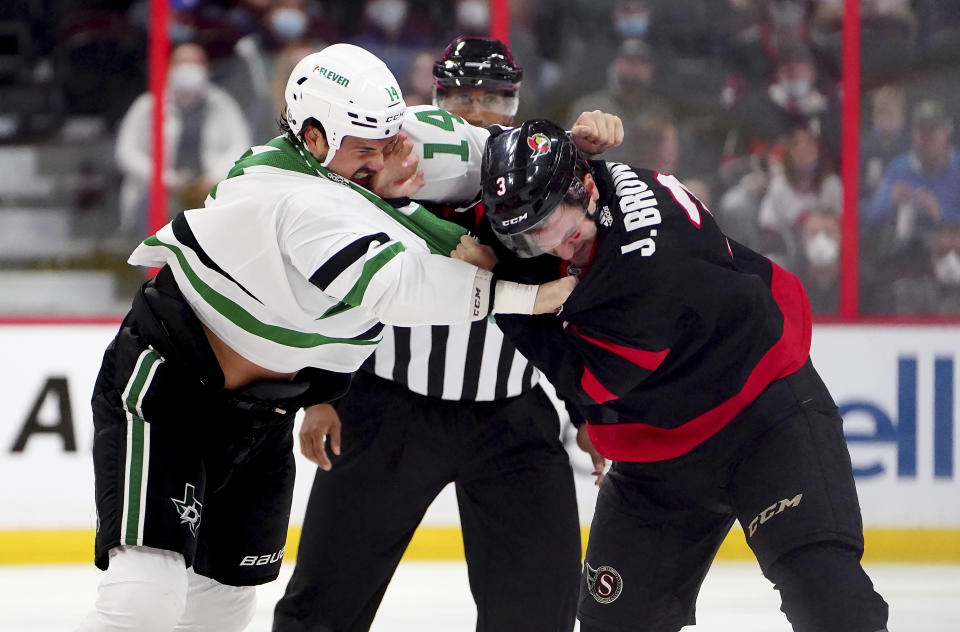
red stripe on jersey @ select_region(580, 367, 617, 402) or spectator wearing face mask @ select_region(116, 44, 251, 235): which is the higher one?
spectator wearing face mask @ select_region(116, 44, 251, 235)

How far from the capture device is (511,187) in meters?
2.32

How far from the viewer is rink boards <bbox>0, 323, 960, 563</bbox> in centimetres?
504

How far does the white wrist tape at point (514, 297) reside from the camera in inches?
93.0

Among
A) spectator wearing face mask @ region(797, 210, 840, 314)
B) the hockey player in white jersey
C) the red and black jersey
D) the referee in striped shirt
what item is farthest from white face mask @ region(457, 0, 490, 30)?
the red and black jersey

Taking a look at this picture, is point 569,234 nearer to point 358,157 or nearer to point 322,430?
point 358,157

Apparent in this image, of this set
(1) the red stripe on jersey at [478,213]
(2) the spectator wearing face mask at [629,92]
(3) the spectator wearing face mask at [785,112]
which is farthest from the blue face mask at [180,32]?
(1) the red stripe on jersey at [478,213]

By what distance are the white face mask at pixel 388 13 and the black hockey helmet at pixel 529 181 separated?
3.45 metres

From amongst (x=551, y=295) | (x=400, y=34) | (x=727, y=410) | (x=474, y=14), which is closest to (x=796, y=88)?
(x=474, y=14)

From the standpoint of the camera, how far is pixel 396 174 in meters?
2.50

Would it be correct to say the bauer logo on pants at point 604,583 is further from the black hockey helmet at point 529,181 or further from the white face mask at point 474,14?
the white face mask at point 474,14

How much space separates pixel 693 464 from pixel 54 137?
13.0ft

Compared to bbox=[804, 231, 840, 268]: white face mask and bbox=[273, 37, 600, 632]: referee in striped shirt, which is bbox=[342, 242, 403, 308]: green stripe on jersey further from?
bbox=[804, 231, 840, 268]: white face mask

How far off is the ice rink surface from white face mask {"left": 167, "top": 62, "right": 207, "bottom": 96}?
206 cm

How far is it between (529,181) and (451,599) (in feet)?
8.49
